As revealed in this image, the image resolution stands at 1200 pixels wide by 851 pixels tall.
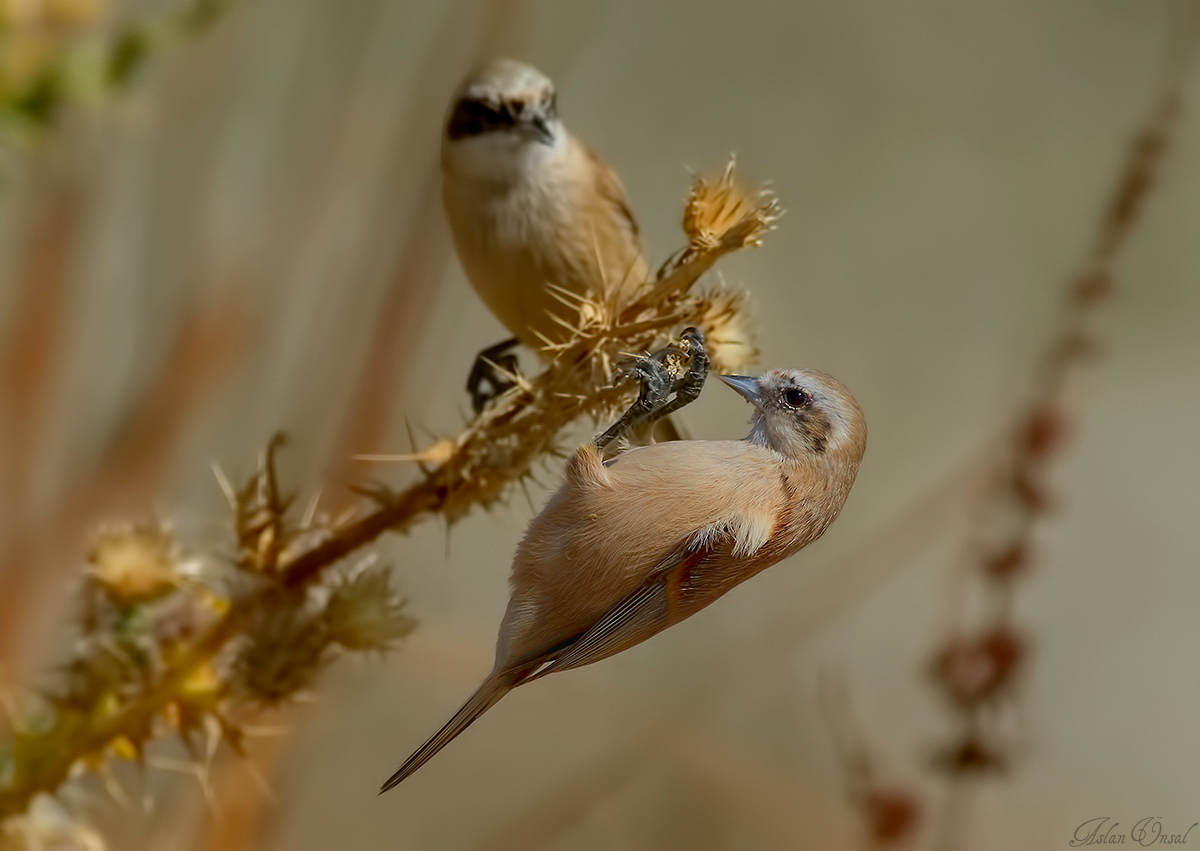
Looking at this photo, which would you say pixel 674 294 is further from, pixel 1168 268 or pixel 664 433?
pixel 1168 268

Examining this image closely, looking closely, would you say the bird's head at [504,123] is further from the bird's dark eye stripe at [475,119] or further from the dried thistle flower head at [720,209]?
the dried thistle flower head at [720,209]

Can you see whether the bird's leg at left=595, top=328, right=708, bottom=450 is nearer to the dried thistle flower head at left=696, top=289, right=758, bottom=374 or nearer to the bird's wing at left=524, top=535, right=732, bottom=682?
the dried thistle flower head at left=696, top=289, right=758, bottom=374

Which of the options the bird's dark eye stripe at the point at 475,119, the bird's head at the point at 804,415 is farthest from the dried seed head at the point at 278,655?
the bird's dark eye stripe at the point at 475,119

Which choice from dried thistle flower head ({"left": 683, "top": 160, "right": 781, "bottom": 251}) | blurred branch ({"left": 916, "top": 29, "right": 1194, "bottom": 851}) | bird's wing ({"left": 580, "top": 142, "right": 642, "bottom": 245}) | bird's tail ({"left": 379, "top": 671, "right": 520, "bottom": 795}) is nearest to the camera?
bird's tail ({"left": 379, "top": 671, "right": 520, "bottom": 795})

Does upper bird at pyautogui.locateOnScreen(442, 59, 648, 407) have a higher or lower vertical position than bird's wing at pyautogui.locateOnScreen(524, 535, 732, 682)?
higher

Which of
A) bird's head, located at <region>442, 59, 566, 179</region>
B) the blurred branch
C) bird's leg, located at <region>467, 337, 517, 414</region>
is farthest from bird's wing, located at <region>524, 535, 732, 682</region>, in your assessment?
bird's head, located at <region>442, 59, 566, 179</region>

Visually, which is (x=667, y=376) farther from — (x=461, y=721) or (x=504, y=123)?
(x=504, y=123)

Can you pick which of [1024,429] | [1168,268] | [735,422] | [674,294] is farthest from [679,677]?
[674,294]
